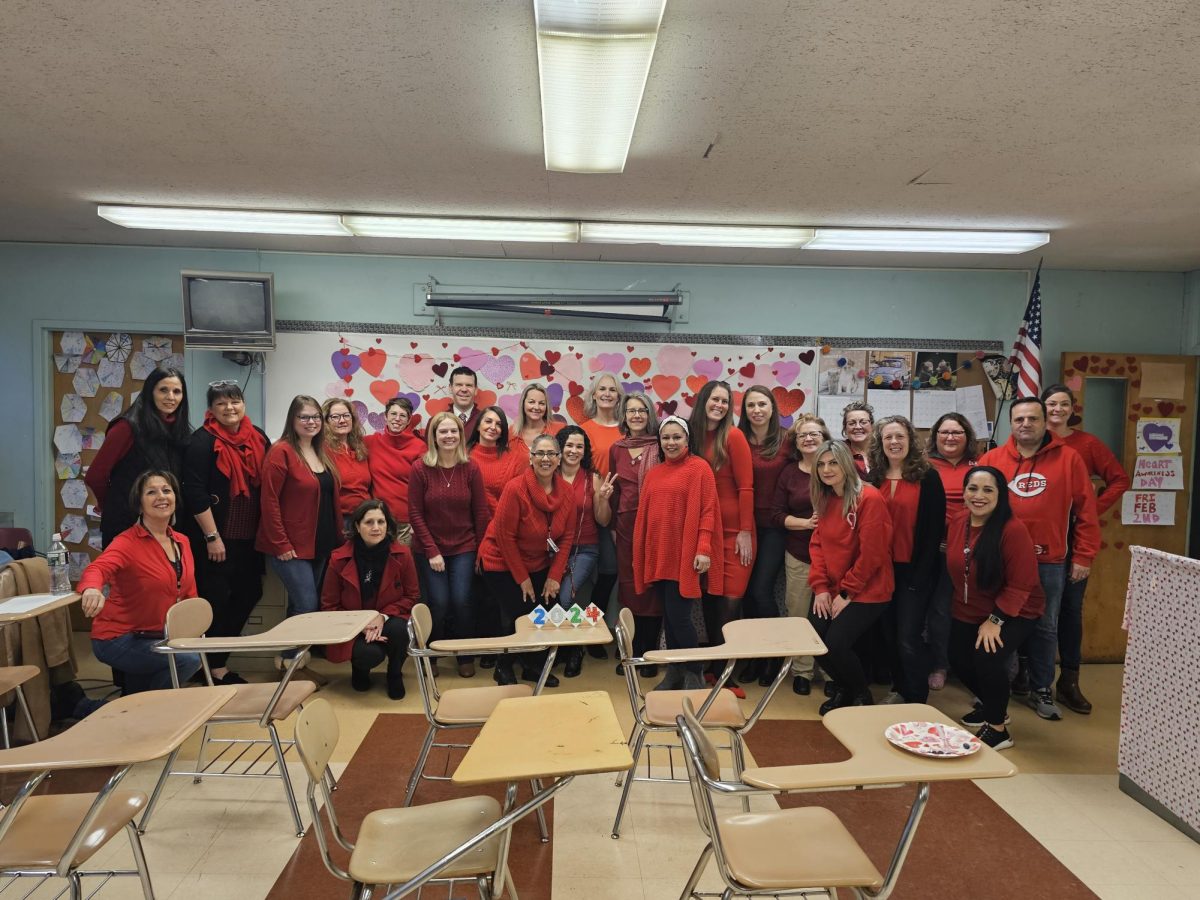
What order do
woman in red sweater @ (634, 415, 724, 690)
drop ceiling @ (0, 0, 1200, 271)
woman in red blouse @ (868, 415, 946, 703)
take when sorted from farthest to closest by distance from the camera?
1. woman in red sweater @ (634, 415, 724, 690)
2. woman in red blouse @ (868, 415, 946, 703)
3. drop ceiling @ (0, 0, 1200, 271)

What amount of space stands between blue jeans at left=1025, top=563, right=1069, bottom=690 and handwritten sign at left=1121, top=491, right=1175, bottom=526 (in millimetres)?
1524

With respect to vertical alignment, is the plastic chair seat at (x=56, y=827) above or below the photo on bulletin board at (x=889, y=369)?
below

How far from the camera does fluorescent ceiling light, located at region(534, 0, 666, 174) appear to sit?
202 cm

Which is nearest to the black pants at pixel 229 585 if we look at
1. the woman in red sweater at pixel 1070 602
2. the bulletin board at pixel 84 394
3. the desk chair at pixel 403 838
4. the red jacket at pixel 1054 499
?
the bulletin board at pixel 84 394

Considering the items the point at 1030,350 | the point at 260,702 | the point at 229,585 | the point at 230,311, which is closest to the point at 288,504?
the point at 229,585

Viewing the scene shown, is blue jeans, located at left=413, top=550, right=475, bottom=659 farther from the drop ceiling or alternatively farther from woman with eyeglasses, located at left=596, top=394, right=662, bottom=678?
the drop ceiling

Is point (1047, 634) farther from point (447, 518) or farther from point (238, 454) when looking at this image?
point (238, 454)

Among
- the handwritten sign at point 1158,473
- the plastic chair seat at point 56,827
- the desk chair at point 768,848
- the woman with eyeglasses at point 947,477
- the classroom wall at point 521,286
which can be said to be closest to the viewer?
the desk chair at point 768,848

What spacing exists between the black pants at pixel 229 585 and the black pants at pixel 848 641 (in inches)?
129

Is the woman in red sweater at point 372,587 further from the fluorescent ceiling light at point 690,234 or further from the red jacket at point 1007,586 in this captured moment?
the red jacket at point 1007,586

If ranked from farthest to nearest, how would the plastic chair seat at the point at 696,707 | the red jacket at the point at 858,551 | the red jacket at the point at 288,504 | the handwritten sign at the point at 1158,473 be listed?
1. the handwritten sign at the point at 1158,473
2. the red jacket at the point at 288,504
3. the red jacket at the point at 858,551
4. the plastic chair seat at the point at 696,707

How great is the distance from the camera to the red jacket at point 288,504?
4168 millimetres

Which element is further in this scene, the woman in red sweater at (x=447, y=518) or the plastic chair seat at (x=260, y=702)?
the woman in red sweater at (x=447, y=518)

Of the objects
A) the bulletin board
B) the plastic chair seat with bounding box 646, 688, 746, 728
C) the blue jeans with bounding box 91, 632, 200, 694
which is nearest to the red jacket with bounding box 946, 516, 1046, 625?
the plastic chair seat with bounding box 646, 688, 746, 728
